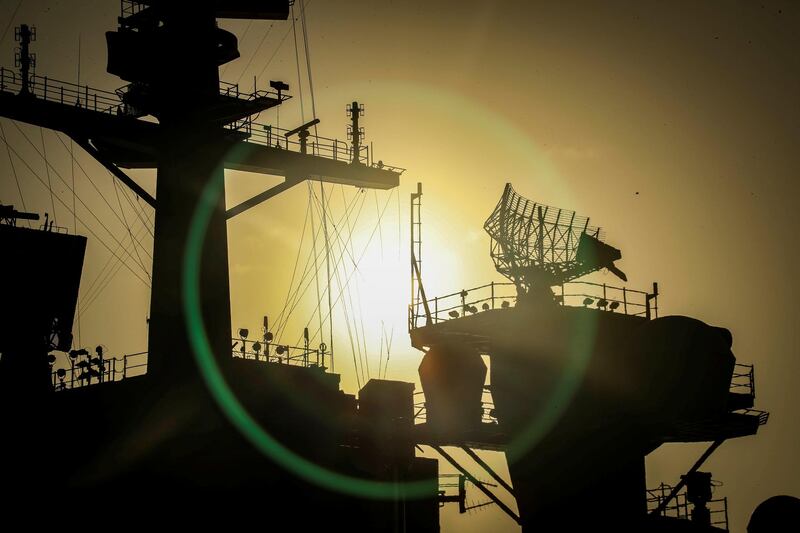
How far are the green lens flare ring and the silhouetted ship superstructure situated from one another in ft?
0.42

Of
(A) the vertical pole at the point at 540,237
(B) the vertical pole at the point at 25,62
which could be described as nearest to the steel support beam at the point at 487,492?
(A) the vertical pole at the point at 540,237

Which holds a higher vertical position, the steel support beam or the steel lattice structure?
the steel lattice structure

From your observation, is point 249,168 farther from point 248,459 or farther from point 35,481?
point 35,481

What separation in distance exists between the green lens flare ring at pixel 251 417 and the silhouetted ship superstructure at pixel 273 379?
129 millimetres

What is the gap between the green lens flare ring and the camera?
3744 cm

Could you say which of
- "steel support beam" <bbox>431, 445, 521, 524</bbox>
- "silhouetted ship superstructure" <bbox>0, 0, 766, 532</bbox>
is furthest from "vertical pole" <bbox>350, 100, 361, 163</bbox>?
"steel support beam" <bbox>431, 445, 521, 524</bbox>

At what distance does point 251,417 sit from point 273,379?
6.86ft

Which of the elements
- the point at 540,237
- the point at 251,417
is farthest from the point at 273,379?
the point at 540,237

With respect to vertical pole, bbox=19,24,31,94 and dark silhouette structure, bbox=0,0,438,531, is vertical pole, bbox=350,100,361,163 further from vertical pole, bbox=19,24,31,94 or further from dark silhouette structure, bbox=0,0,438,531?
vertical pole, bbox=19,24,31,94

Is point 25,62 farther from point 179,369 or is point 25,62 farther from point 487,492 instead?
point 487,492

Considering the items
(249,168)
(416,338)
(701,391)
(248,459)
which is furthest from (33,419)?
(701,391)

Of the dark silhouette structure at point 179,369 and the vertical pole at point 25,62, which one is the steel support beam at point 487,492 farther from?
Answer: the vertical pole at point 25,62

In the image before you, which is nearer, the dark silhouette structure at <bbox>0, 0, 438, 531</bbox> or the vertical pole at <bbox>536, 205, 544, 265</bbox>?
the dark silhouette structure at <bbox>0, 0, 438, 531</bbox>

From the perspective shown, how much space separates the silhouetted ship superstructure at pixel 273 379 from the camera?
35.7m
